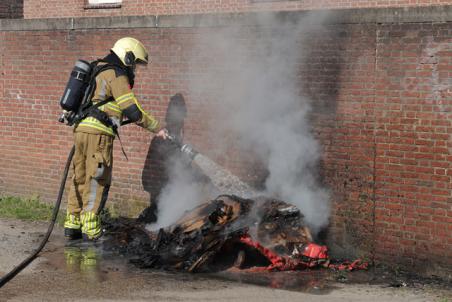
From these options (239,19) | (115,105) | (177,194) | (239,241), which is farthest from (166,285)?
(239,19)

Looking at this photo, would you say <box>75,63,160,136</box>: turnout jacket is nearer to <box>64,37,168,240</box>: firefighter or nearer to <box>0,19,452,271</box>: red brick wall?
<box>64,37,168,240</box>: firefighter

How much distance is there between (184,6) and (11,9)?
5810 millimetres

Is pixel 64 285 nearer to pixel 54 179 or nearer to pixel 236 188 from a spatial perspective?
pixel 236 188

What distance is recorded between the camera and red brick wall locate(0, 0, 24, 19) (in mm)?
19031

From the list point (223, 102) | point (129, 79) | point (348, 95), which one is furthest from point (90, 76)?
point (348, 95)

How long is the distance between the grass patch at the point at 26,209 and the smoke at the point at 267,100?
214 centimetres

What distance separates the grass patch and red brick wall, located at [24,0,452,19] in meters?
6.03

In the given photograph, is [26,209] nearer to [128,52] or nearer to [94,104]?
[94,104]

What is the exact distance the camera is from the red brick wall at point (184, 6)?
13.5 m

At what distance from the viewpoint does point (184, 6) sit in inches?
619

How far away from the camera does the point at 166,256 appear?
7.41m

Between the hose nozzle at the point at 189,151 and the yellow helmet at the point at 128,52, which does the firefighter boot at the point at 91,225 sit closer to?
the hose nozzle at the point at 189,151

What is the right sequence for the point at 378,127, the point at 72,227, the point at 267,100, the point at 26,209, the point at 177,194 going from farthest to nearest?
the point at 26,209, the point at 177,194, the point at 72,227, the point at 267,100, the point at 378,127

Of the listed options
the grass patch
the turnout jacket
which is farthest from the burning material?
the grass patch
